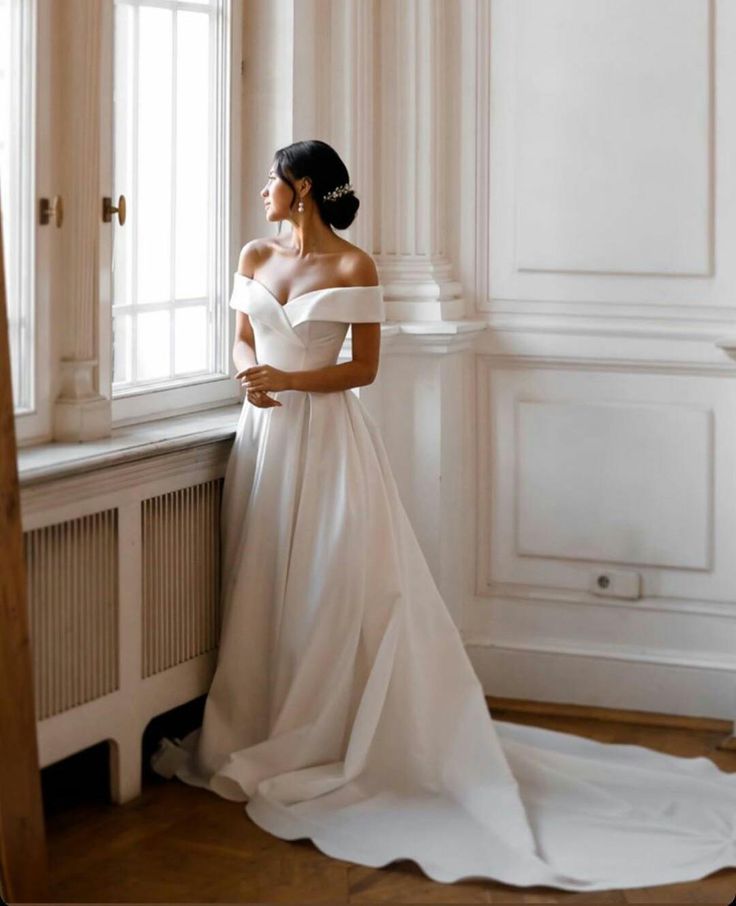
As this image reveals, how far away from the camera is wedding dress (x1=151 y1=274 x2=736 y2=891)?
11.9ft

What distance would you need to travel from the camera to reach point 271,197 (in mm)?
3758

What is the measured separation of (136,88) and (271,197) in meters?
0.50

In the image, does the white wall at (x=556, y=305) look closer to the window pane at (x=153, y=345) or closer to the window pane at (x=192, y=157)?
the window pane at (x=192, y=157)

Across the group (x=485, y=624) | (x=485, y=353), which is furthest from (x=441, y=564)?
(x=485, y=353)

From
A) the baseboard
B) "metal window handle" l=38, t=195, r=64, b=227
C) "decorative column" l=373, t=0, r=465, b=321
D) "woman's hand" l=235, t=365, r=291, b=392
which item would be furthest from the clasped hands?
the baseboard

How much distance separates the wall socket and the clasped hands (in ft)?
4.55

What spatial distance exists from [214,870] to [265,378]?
1174mm

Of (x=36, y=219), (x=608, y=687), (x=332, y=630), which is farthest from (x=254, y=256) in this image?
(x=608, y=687)

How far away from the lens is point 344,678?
374 cm

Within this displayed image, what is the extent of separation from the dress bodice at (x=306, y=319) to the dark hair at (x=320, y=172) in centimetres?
19

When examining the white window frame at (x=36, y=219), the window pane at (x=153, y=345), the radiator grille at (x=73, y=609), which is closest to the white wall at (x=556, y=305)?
the window pane at (x=153, y=345)

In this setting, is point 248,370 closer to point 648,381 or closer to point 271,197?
point 271,197

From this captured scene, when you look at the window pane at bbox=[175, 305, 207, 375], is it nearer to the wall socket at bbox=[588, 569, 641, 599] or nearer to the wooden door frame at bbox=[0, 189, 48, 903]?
the wooden door frame at bbox=[0, 189, 48, 903]

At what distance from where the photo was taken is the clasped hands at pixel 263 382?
368 cm
